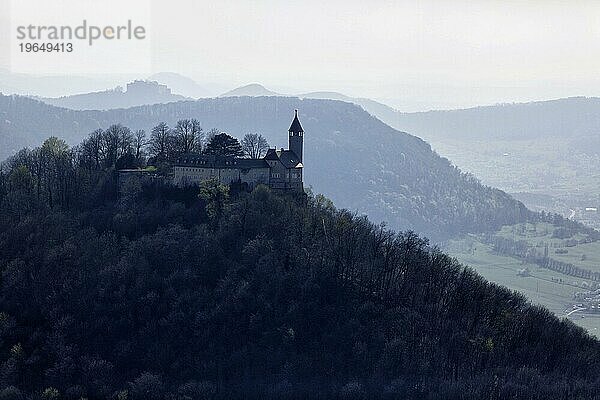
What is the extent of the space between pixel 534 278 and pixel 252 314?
239 ft

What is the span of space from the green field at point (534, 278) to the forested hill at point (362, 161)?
14968mm

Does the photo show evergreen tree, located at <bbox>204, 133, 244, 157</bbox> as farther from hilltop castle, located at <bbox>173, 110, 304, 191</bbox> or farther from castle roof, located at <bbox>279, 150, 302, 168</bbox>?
castle roof, located at <bbox>279, 150, 302, 168</bbox>

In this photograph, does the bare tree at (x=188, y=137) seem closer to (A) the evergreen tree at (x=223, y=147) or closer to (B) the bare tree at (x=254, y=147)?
(A) the evergreen tree at (x=223, y=147)

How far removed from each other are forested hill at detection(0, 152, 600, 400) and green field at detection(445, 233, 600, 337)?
41263 mm

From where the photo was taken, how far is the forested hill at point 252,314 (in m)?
40.7

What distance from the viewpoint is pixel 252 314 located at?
43.8 m

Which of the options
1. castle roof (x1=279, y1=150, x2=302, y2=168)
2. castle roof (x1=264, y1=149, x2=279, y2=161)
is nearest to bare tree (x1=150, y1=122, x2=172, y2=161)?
castle roof (x1=264, y1=149, x2=279, y2=161)

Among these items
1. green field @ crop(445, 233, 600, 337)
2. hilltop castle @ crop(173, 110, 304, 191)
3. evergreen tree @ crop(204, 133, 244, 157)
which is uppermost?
evergreen tree @ crop(204, 133, 244, 157)

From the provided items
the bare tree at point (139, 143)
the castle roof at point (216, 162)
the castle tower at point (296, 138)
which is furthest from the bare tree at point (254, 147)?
the bare tree at point (139, 143)

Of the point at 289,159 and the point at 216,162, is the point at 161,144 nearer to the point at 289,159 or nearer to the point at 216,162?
the point at 216,162

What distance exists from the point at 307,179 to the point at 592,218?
212 feet

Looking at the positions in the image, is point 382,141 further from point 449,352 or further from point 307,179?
point 449,352

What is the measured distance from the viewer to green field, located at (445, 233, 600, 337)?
90938 millimetres

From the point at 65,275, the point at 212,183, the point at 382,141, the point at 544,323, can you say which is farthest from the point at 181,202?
the point at 382,141
